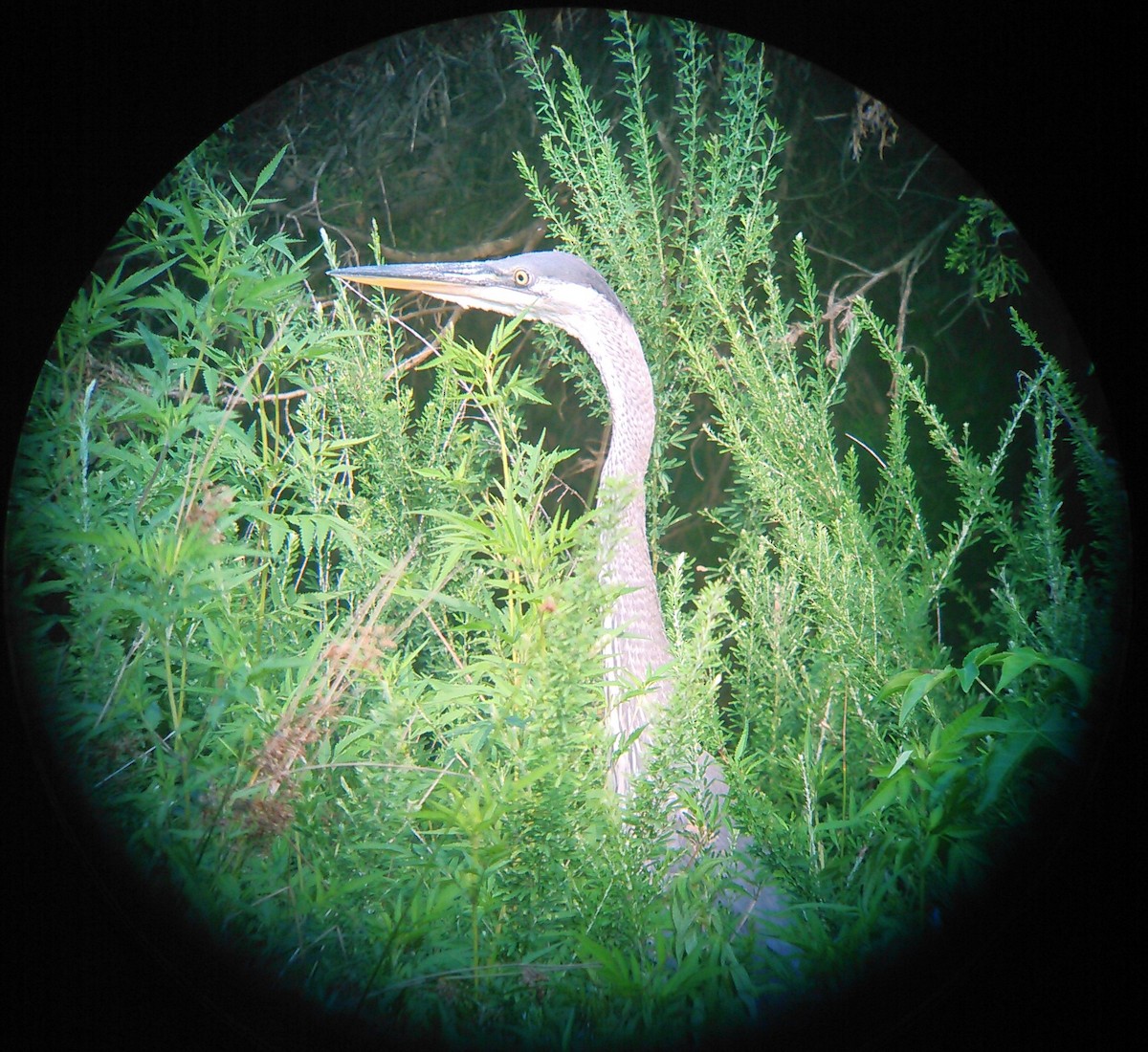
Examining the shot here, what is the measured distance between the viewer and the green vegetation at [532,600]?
0.97 metres

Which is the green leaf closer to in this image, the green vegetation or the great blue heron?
the green vegetation

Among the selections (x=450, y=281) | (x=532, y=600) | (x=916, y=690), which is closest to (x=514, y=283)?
(x=450, y=281)

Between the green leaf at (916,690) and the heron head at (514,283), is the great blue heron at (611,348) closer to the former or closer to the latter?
the heron head at (514,283)

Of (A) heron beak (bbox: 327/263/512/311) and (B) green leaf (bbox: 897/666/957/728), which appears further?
(A) heron beak (bbox: 327/263/512/311)

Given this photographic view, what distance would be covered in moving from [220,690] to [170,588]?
101 millimetres

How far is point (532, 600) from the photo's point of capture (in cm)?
95

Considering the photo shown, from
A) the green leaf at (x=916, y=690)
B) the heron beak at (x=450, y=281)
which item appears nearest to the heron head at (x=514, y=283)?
the heron beak at (x=450, y=281)

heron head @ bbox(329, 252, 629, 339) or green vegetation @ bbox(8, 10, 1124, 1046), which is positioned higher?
heron head @ bbox(329, 252, 629, 339)

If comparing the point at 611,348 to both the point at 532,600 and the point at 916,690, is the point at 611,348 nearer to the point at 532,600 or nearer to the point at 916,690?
the point at 532,600

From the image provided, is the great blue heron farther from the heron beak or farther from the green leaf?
the green leaf

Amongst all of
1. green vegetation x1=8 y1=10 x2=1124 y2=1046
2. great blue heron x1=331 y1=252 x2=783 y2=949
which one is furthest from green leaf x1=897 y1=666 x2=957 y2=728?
great blue heron x1=331 y1=252 x2=783 y2=949

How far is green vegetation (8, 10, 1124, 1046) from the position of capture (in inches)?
38.2

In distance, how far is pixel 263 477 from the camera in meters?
1.05

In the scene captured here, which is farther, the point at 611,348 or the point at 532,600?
the point at 611,348
